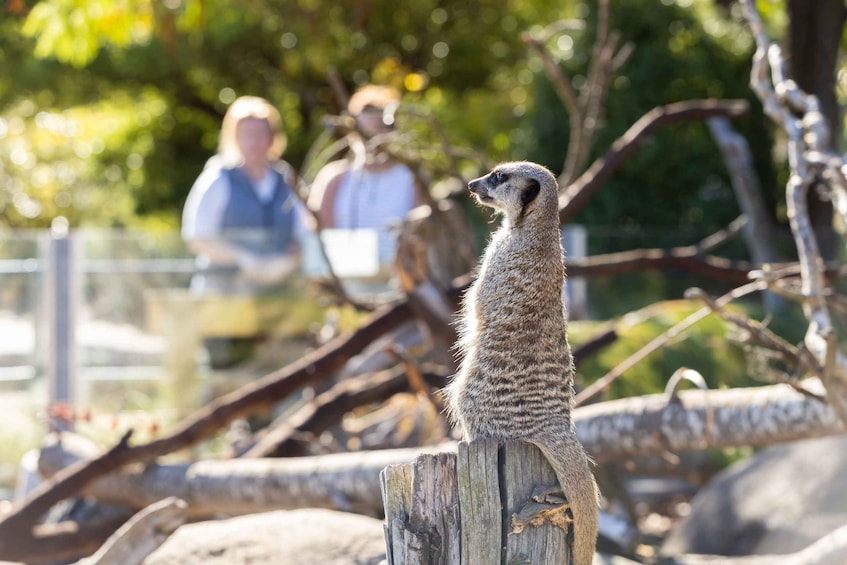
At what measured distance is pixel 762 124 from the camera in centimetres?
1097

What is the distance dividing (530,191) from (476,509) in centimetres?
75

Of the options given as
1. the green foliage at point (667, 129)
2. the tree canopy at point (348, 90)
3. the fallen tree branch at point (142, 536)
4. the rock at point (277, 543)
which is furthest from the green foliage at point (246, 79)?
the fallen tree branch at point (142, 536)

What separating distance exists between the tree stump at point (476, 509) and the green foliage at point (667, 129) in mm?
8226

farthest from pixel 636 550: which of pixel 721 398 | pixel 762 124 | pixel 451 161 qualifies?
pixel 762 124

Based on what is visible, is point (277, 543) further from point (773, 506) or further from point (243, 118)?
point (243, 118)

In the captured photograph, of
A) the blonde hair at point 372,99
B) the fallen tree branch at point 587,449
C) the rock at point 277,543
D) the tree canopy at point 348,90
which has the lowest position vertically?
the rock at point 277,543

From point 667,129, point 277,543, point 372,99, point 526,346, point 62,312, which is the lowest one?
point 277,543

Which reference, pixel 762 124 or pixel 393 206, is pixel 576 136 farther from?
pixel 762 124

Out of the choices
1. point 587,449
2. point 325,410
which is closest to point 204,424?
point 325,410

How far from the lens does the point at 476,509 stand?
246 cm

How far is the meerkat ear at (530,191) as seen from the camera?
2.69m

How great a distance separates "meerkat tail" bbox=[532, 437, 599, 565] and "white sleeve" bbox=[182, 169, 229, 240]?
4973 millimetres

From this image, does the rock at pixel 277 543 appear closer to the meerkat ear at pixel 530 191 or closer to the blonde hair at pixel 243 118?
the meerkat ear at pixel 530 191

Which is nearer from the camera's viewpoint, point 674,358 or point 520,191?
point 520,191
